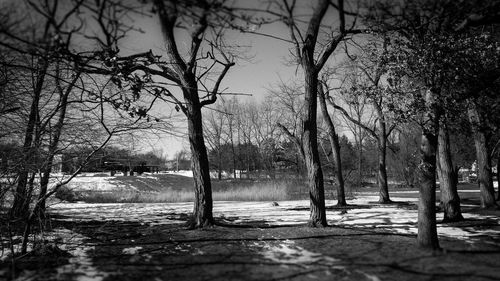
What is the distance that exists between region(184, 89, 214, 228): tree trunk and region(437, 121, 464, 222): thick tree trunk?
5.87 meters

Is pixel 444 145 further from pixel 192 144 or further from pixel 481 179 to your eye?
pixel 192 144

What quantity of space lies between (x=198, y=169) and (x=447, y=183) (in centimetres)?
641

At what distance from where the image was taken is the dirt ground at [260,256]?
177 inches

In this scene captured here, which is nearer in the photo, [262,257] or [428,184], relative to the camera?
[262,257]

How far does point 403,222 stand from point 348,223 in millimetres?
1360

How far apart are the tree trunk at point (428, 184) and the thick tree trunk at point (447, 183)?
A: 3159mm

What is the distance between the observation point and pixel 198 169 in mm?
7684

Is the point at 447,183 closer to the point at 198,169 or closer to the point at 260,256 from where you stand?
the point at 260,256

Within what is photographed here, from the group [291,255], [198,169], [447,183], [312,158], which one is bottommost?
[291,255]

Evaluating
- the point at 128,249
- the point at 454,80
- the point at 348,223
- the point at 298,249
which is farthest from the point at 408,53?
the point at 128,249

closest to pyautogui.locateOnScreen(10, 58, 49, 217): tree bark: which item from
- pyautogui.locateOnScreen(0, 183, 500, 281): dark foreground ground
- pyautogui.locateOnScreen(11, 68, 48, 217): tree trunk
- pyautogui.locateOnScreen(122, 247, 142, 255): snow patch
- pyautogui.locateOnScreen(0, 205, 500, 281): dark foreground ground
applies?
pyautogui.locateOnScreen(11, 68, 48, 217): tree trunk

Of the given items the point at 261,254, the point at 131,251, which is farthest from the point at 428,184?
the point at 131,251

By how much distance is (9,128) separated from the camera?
799 cm

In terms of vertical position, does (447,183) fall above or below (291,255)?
above
